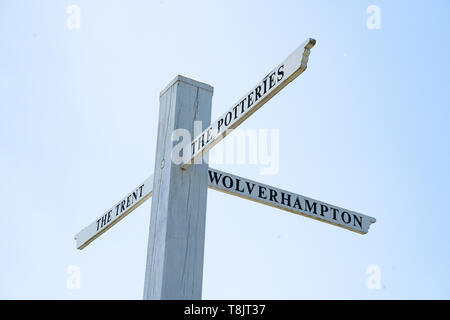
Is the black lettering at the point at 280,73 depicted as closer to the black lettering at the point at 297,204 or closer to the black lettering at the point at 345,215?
the black lettering at the point at 297,204

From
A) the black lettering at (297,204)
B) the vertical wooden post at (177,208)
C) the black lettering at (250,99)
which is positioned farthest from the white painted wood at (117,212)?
the black lettering at (250,99)

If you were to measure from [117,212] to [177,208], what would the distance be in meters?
0.48

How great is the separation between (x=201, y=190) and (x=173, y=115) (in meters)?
0.34

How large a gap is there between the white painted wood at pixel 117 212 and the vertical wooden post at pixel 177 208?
14 centimetres

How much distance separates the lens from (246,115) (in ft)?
7.97

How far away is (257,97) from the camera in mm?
2410

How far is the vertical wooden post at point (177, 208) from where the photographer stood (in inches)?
103

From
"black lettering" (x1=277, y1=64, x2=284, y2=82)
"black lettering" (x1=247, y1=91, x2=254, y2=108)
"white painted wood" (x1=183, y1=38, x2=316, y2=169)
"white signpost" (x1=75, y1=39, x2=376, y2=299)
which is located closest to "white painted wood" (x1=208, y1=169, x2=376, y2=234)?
"white signpost" (x1=75, y1=39, x2=376, y2=299)

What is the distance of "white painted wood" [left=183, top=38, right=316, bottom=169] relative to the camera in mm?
2225

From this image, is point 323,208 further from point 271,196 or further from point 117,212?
point 117,212

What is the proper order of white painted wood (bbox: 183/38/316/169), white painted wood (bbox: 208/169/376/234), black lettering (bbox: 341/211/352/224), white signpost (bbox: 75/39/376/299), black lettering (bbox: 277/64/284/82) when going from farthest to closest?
black lettering (bbox: 341/211/352/224) < white painted wood (bbox: 208/169/376/234) < white signpost (bbox: 75/39/376/299) < black lettering (bbox: 277/64/284/82) < white painted wood (bbox: 183/38/316/169)

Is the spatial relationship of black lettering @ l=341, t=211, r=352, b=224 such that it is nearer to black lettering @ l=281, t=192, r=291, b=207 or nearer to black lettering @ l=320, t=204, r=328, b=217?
black lettering @ l=320, t=204, r=328, b=217
